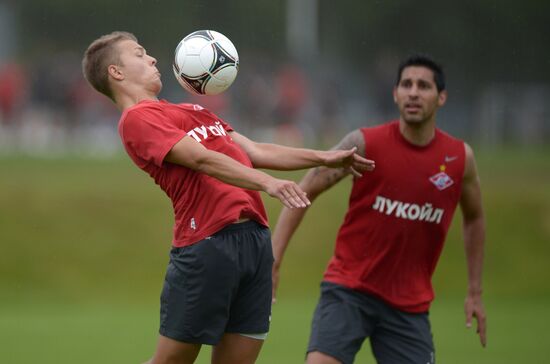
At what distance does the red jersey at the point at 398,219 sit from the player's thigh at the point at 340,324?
0.09 meters

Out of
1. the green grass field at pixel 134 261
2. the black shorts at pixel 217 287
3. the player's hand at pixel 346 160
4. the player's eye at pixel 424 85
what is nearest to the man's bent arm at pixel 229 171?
the black shorts at pixel 217 287

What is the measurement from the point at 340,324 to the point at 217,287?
1401 mm

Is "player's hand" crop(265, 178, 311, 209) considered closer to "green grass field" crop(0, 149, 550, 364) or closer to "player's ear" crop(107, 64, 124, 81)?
"player's ear" crop(107, 64, 124, 81)

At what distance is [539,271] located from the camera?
16.4 metres

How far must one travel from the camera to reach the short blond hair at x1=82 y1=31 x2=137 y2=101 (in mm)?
6184

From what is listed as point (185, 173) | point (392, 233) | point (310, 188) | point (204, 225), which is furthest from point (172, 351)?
point (392, 233)

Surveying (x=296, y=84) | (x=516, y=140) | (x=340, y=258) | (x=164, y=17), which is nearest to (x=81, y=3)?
(x=164, y=17)

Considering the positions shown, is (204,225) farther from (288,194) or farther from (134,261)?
(134,261)

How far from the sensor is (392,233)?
23.2 ft

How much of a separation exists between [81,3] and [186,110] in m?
24.3

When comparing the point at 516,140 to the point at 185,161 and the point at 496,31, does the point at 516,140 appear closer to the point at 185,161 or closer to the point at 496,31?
the point at 496,31

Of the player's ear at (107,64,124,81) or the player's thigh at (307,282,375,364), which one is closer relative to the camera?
the player's ear at (107,64,124,81)

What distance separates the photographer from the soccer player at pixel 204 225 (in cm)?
579

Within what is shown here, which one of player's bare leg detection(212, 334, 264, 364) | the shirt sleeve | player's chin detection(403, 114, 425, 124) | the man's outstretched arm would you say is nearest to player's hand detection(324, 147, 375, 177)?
the man's outstretched arm
